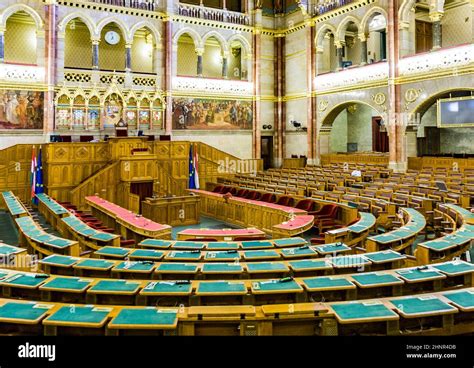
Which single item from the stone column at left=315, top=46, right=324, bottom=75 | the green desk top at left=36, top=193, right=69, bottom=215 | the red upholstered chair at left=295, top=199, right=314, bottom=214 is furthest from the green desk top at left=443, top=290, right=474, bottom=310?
the stone column at left=315, top=46, right=324, bottom=75

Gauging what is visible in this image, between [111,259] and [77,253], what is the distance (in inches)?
30.7

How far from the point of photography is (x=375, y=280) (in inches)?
216

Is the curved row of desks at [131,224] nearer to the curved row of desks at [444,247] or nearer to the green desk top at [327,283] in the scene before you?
the green desk top at [327,283]

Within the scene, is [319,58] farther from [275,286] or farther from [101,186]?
[275,286]

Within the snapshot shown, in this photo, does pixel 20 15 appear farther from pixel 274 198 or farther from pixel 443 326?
pixel 443 326

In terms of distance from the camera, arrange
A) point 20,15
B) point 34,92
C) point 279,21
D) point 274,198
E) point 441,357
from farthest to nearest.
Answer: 1. point 279,21
2. point 20,15
3. point 34,92
4. point 274,198
5. point 441,357

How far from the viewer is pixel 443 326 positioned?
4.68 meters

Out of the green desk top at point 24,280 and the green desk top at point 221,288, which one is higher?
the green desk top at point 24,280

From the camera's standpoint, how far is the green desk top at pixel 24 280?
5457 millimetres

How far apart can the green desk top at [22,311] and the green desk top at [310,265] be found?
3.37m

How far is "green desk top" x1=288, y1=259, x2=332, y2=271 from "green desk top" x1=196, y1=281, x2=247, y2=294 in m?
1.14

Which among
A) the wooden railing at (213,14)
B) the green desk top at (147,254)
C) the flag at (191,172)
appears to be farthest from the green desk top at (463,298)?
the wooden railing at (213,14)

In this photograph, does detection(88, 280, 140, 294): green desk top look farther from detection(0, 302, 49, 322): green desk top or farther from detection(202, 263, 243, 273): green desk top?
detection(202, 263, 243, 273): green desk top

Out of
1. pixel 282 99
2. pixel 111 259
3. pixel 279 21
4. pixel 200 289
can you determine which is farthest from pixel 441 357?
pixel 279 21
